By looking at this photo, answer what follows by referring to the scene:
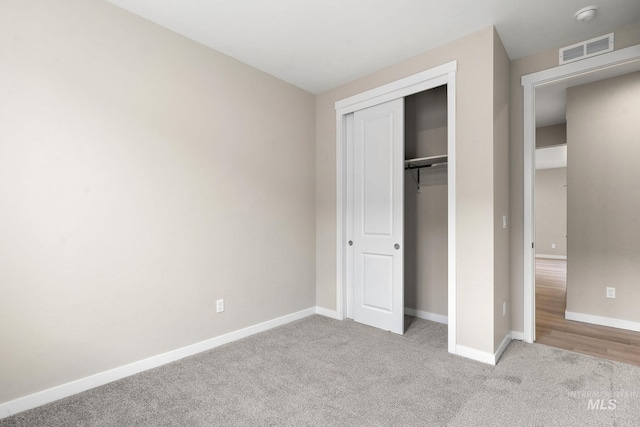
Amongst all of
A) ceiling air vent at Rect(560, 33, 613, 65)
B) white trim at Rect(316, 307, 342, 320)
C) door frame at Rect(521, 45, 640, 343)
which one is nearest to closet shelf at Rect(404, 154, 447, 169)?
door frame at Rect(521, 45, 640, 343)

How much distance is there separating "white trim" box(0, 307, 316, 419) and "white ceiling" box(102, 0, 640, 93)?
267 cm

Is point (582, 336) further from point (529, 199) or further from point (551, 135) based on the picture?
point (551, 135)

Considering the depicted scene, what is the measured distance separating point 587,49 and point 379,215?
7.58 feet

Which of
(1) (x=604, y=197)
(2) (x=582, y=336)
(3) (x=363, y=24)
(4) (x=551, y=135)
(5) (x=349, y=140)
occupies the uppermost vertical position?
(3) (x=363, y=24)

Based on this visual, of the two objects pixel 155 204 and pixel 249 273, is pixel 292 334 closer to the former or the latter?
pixel 249 273

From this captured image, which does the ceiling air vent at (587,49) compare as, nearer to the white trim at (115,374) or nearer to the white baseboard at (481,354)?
the white baseboard at (481,354)

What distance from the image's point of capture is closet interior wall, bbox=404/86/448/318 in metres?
3.66

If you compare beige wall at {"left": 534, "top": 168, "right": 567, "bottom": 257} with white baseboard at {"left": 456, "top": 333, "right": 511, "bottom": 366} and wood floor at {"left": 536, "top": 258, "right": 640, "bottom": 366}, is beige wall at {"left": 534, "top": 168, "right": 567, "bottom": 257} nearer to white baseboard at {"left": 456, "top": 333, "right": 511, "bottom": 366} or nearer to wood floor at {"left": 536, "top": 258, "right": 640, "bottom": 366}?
wood floor at {"left": 536, "top": 258, "right": 640, "bottom": 366}

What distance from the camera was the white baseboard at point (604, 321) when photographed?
339cm

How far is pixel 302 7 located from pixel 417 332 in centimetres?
311

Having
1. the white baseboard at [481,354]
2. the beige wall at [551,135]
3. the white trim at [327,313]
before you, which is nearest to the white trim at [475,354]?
the white baseboard at [481,354]

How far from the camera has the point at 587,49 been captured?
9.12 ft

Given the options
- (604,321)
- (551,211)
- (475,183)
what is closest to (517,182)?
(475,183)

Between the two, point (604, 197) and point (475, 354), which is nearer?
point (475, 354)
